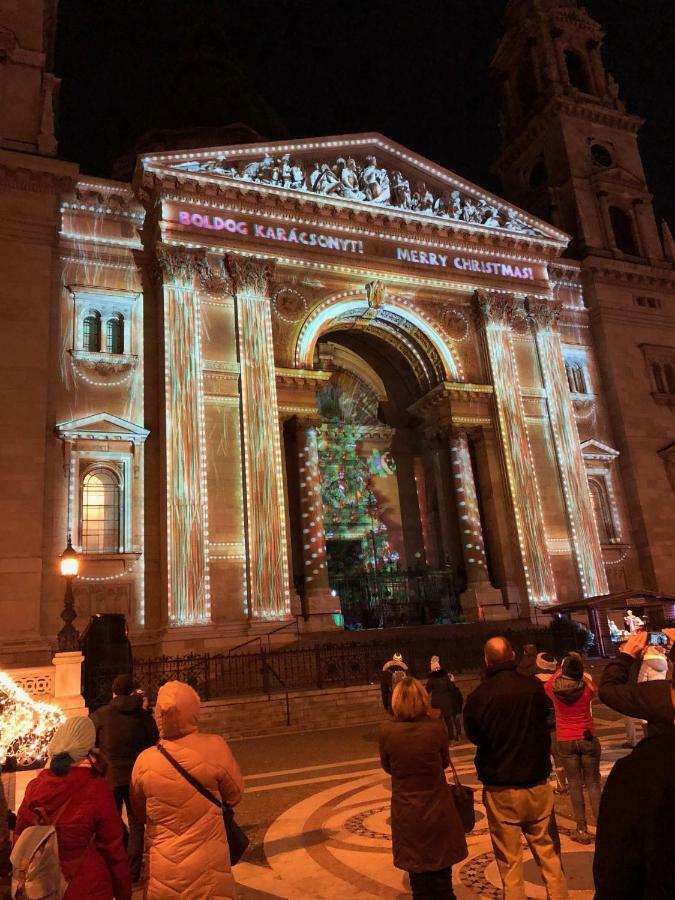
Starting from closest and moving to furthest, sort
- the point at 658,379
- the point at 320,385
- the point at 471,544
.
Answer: the point at 320,385
the point at 471,544
the point at 658,379

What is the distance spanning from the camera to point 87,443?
21.1 metres

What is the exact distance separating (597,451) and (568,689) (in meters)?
22.9

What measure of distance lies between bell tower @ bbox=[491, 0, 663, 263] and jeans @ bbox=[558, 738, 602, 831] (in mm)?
28526

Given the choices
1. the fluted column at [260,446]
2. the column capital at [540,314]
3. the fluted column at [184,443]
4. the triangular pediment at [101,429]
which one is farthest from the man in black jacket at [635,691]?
the column capital at [540,314]

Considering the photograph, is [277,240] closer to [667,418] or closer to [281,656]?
[281,656]

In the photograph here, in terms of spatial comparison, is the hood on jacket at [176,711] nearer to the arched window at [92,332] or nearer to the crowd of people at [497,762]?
the crowd of people at [497,762]

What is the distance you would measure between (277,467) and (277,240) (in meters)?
8.29

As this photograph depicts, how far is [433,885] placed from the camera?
4305mm

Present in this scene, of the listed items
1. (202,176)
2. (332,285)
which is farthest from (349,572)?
(202,176)

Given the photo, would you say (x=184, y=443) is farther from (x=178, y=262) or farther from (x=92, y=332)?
(x=178, y=262)

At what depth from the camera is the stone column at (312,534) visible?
2197 centimetres

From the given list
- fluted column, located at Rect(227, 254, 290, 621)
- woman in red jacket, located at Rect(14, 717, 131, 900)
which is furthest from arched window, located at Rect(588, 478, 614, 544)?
woman in red jacket, located at Rect(14, 717, 131, 900)

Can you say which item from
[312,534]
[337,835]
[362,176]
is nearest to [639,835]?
[337,835]

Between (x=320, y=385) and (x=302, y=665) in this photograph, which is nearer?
(x=302, y=665)
